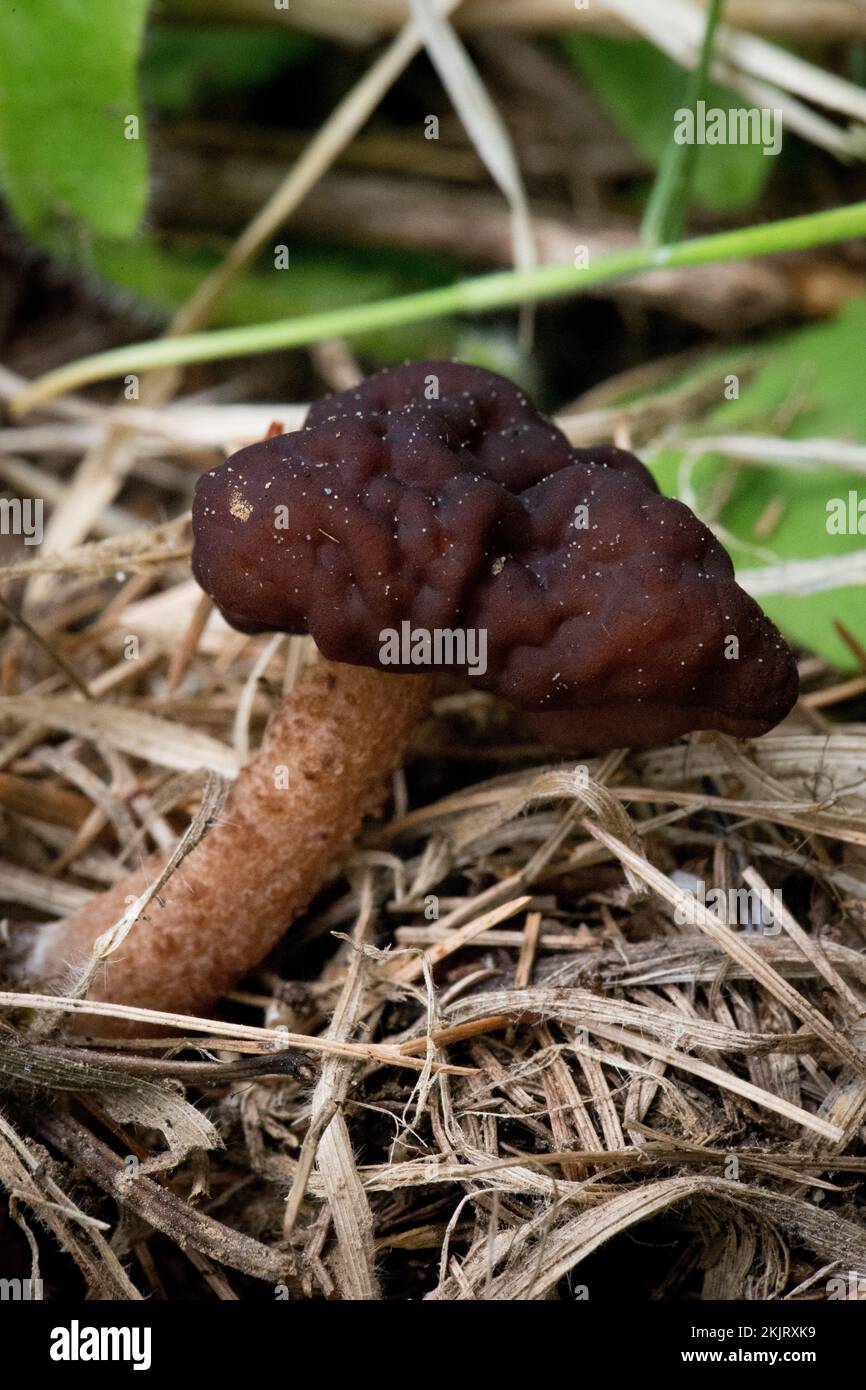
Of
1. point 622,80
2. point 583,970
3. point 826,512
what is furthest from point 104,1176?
point 622,80

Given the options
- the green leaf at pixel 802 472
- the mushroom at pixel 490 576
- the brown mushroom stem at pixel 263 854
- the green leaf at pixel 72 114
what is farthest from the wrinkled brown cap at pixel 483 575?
the green leaf at pixel 72 114

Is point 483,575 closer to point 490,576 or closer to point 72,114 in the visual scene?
point 490,576

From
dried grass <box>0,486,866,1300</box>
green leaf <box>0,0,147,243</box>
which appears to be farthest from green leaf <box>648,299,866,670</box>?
green leaf <box>0,0,147,243</box>

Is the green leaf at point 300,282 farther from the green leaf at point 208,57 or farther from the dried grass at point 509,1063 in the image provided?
the dried grass at point 509,1063

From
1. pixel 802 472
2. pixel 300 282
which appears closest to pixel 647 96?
pixel 300 282

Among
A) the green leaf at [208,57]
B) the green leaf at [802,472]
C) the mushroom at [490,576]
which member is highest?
the green leaf at [208,57]
